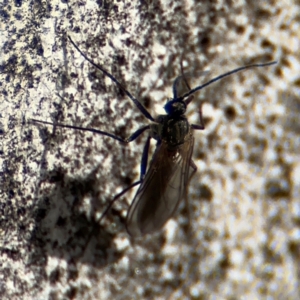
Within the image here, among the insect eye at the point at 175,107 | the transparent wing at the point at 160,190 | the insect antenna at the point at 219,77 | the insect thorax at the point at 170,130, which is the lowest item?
the transparent wing at the point at 160,190

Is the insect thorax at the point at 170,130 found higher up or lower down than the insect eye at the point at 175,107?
lower down

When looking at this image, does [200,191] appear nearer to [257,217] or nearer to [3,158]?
[257,217]

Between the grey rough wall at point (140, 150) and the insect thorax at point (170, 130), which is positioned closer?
the grey rough wall at point (140, 150)

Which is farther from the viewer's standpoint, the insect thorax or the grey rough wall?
the insect thorax

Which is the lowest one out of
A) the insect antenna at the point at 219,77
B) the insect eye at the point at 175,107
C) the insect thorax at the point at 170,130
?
the insect thorax at the point at 170,130

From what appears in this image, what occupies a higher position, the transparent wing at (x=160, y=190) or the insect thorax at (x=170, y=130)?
the insect thorax at (x=170, y=130)
